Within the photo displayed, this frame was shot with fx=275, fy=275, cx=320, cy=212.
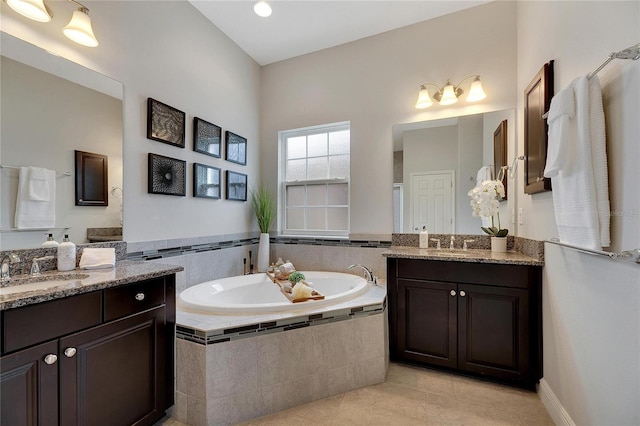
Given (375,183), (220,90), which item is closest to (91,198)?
(220,90)

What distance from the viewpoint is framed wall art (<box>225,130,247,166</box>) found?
2.76m

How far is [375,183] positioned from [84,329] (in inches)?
93.8

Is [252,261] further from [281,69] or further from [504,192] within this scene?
[504,192]

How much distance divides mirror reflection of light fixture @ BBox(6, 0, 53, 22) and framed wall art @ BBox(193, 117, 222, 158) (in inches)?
41.2

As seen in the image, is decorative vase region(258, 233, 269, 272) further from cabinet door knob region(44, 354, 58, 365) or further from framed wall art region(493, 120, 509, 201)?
framed wall art region(493, 120, 509, 201)

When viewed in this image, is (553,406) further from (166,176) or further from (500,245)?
(166,176)

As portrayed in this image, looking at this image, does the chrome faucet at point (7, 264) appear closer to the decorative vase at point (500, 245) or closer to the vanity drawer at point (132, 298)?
the vanity drawer at point (132, 298)

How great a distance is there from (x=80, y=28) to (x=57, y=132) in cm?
59

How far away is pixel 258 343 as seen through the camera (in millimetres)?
1608

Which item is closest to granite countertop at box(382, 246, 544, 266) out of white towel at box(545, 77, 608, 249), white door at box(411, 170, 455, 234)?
white door at box(411, 170, 455, 234)

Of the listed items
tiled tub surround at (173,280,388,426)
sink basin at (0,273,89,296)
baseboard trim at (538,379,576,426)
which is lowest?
baseboard trim at (538,379,576,426)

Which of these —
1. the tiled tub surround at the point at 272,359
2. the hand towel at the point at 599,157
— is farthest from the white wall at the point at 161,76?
the hand towel at the point at 599,157

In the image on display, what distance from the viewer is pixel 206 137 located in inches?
98.7

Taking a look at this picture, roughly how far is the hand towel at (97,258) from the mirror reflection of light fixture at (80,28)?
121 cm
